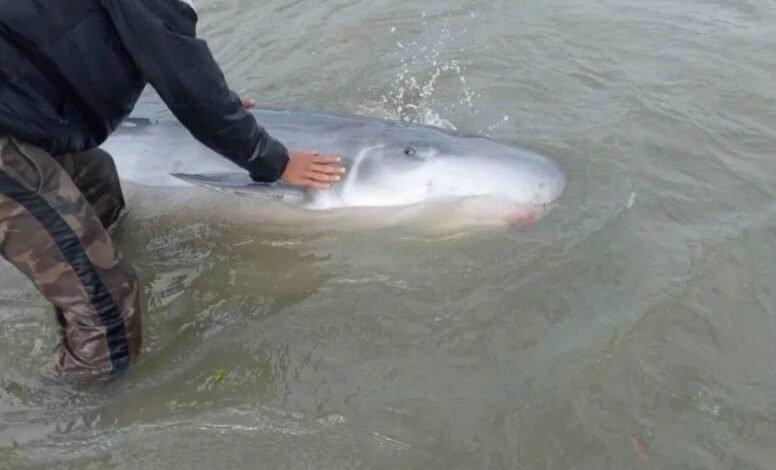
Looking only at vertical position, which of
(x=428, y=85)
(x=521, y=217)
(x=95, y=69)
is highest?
(x=95, y=69)

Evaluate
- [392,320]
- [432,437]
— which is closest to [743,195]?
[392,320]

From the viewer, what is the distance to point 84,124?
3.58 meters

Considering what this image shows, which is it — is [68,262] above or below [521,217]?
above

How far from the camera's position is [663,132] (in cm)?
552

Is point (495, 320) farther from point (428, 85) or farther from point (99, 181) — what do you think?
point (428, 85)

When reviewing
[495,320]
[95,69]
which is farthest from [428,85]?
[95,69]

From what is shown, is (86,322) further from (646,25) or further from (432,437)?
(646,25)

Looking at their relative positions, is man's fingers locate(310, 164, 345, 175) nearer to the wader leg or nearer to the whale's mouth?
the whale's mouth

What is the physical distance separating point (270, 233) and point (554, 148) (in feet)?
6.20

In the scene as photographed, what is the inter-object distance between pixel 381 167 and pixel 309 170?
667 millimetres

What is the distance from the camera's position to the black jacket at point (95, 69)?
3.19 metres

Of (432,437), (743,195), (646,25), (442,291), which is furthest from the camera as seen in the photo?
(646,25)

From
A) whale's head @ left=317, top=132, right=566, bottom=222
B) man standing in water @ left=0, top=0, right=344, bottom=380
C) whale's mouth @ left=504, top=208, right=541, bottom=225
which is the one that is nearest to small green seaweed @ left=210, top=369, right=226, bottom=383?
man standing in water @ left=0, top=0, right=344, bottom=380

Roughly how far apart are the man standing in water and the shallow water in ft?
1.16
